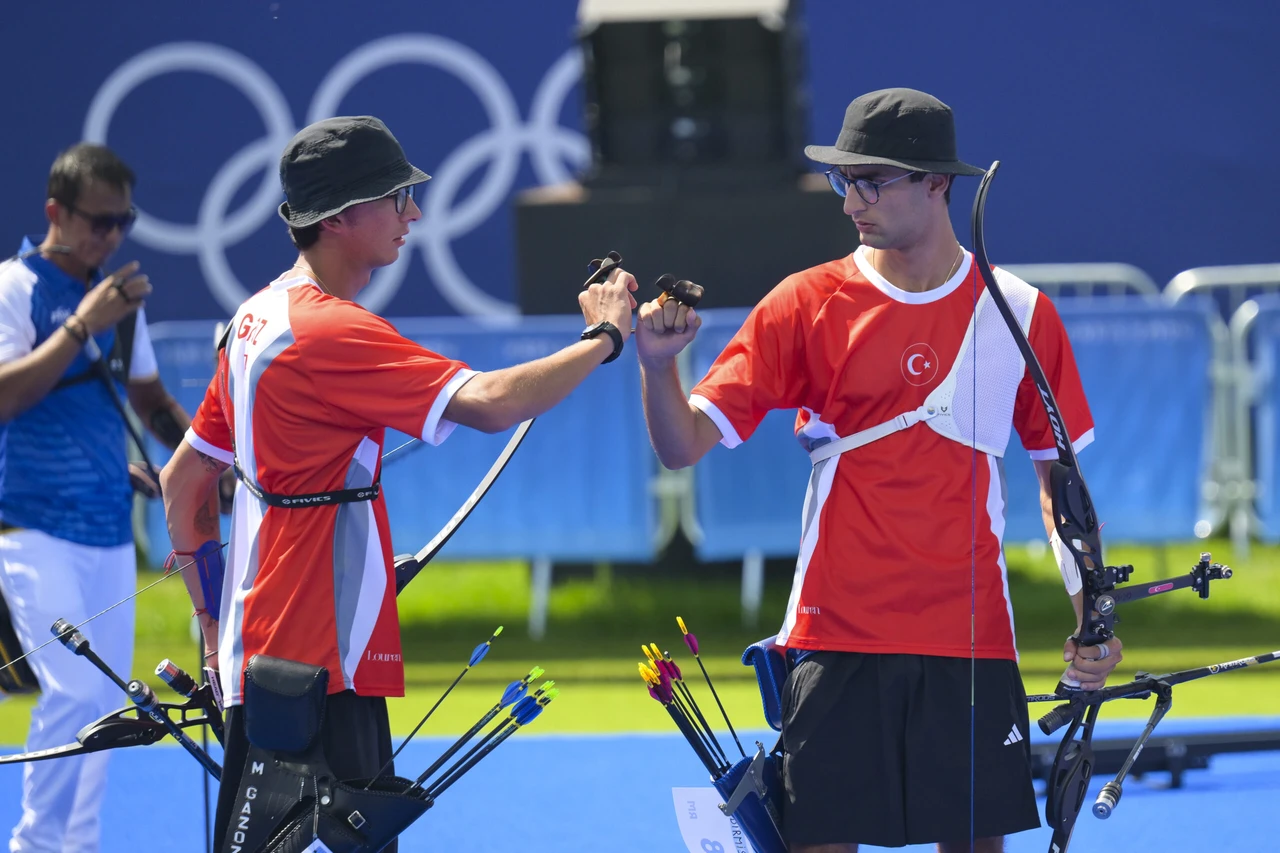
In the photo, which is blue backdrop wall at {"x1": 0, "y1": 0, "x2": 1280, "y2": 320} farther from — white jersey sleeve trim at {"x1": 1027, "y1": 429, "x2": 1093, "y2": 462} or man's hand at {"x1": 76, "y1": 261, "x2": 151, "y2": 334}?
white jersey sleeve trim at {"x1": 1027, "y1": 429, "x2": 1093, "y2": 462}

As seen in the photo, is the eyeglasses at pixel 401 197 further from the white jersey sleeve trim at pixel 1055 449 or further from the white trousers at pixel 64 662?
the white trousers at pixel 64 662

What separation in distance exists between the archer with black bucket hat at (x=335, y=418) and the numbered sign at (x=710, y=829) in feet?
2.05

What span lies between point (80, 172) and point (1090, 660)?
3.08m

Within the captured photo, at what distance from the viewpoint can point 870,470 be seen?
10.4 feet

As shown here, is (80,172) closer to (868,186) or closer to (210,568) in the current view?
(210,568)

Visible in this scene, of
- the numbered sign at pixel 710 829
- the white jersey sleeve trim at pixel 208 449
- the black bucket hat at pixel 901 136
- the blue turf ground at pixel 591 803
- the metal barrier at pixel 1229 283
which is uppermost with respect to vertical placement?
the black bucket hat at pixel 901 136

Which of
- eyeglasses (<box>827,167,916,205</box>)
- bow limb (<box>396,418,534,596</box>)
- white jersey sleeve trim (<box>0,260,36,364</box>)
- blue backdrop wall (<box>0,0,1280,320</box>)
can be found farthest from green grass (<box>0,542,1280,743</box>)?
eyeglasses (<box>827,167,916,205</box>)

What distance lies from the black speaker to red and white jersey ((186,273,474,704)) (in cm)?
558

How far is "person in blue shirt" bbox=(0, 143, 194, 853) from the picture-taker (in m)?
4.15

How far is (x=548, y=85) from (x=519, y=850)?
6.91m

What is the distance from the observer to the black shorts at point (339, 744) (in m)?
2.86

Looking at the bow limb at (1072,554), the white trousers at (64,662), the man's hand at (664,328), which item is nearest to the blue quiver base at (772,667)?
the bow limb at (1072,554)

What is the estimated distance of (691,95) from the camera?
8.42 metres

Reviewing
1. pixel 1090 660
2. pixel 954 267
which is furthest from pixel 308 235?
pixel 1090 660
